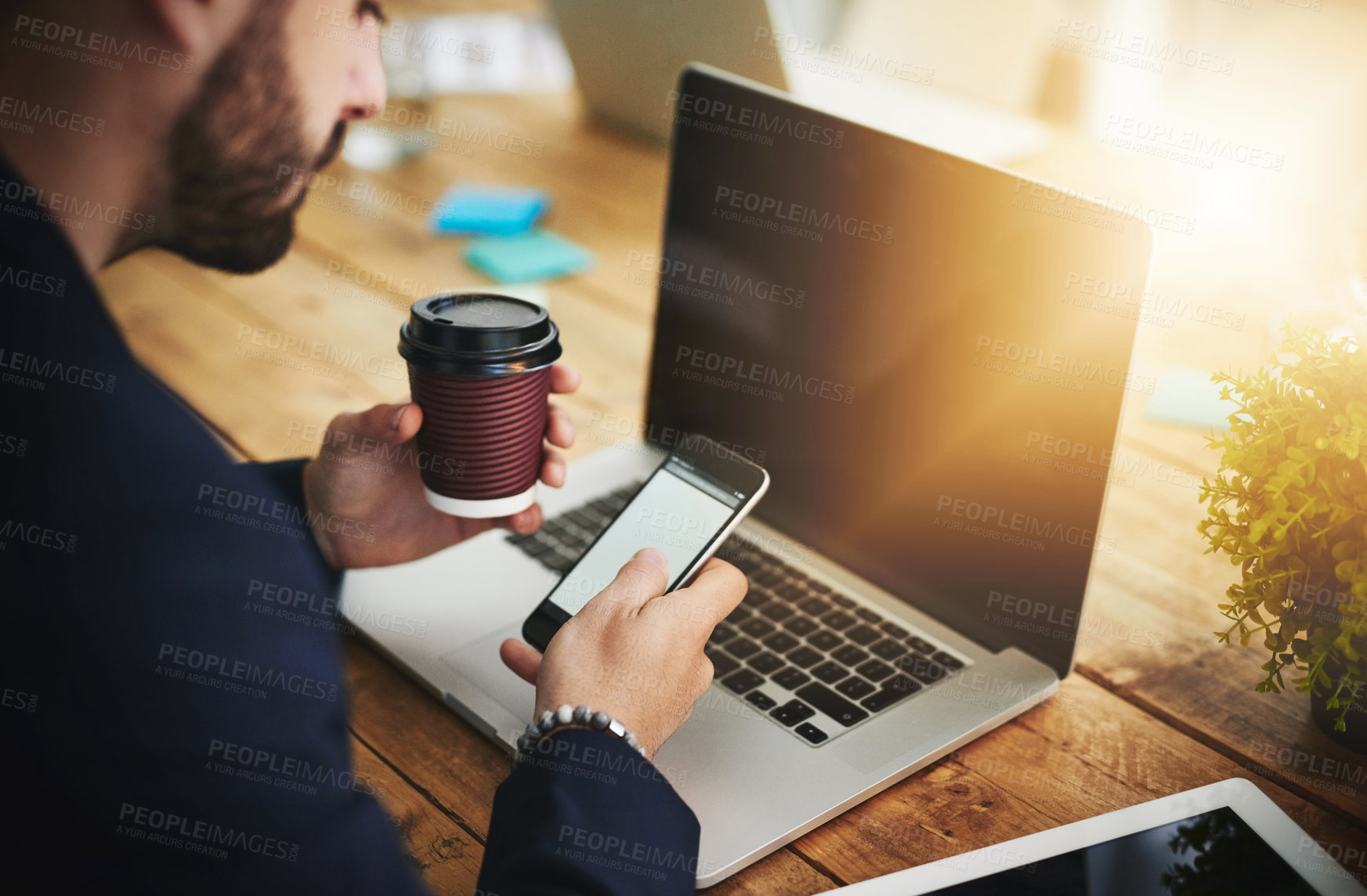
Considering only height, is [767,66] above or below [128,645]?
above

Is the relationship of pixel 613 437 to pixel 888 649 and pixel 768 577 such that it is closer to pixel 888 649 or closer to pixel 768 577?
pixel 768 577

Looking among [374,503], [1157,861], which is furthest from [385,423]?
[1157,861]

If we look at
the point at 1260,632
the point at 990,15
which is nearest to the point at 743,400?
the point at 1260,632

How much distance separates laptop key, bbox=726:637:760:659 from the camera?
2.88 feet

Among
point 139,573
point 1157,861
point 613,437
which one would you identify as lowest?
point 613,437

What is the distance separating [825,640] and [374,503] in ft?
1.33

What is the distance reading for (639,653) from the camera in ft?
2.33

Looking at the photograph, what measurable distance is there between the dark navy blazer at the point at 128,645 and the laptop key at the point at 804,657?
0.38 m

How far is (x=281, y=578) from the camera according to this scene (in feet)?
1.93

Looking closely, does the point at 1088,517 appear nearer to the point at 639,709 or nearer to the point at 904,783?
the point at 904,783

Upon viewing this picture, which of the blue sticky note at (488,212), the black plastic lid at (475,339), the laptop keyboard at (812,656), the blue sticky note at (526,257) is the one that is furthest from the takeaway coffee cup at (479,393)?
the blue sticky note at (488,212)

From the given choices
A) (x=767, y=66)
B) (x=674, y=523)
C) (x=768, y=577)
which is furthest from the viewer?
(x=767, y=66)

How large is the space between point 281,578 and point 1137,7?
11.0 ft

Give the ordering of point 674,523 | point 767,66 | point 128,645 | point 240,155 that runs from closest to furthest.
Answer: point 128,645 < point 240,155 < point 674,523 < point 767,66
